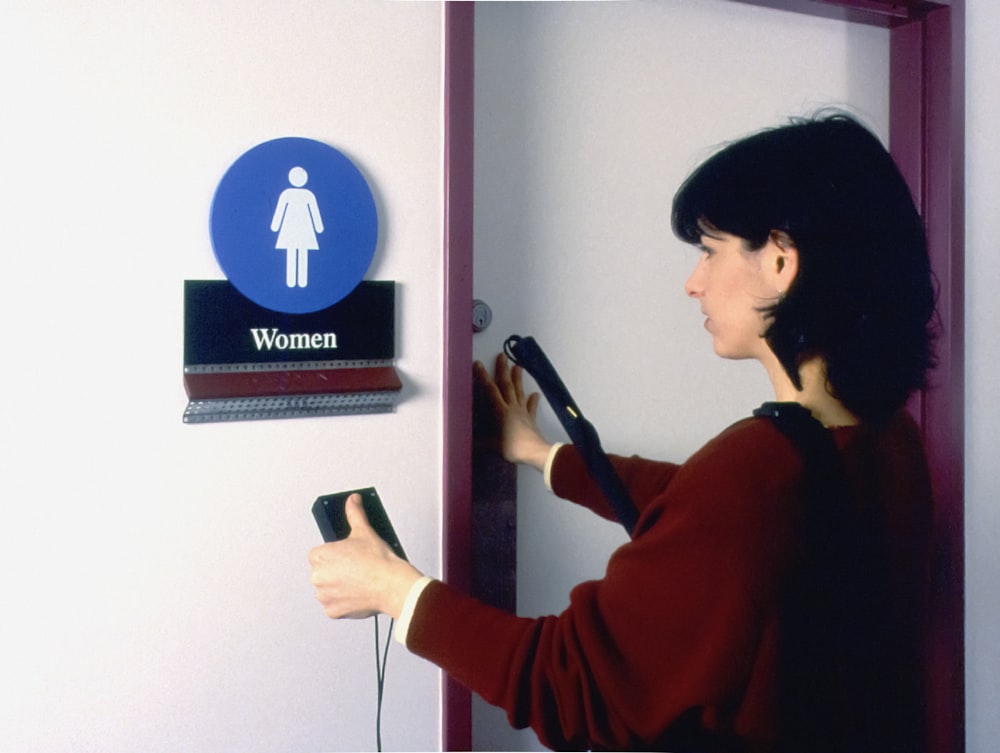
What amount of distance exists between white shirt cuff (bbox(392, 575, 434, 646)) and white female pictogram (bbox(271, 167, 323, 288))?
412mm

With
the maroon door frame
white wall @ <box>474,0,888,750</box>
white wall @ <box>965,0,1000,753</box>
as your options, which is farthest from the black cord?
white wall @ <box>965,0,1000,753</box>

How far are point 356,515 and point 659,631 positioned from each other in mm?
382

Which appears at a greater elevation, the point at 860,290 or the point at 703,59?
the point at 703,59

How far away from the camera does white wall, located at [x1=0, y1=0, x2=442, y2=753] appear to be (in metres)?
0.91

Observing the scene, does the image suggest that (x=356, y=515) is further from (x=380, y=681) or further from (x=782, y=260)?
(x=782, y=260)

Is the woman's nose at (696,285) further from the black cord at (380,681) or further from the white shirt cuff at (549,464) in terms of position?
the black cord at (380,681)

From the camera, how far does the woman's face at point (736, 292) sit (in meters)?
0.89

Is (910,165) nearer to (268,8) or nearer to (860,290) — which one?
(860,290)

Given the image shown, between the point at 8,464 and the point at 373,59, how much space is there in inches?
25.9

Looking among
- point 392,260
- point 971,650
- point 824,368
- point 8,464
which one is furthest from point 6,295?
point 971,650

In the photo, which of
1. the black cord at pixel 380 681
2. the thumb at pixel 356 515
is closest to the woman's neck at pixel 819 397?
the thumb at pixel 356 515

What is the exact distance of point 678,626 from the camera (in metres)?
0.76

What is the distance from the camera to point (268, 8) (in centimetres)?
101

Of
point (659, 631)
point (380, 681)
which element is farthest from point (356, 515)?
point (659, 631)
